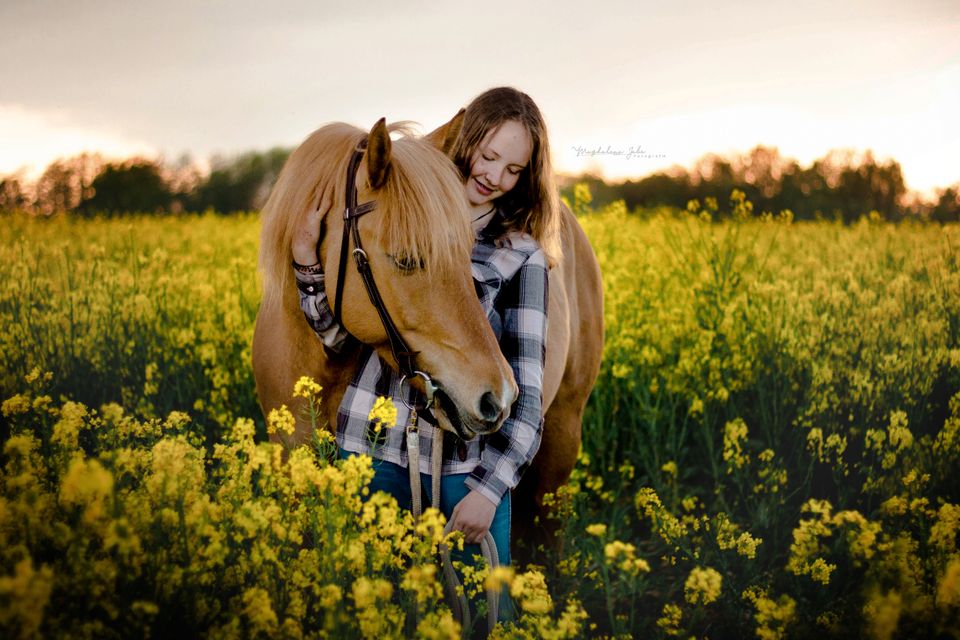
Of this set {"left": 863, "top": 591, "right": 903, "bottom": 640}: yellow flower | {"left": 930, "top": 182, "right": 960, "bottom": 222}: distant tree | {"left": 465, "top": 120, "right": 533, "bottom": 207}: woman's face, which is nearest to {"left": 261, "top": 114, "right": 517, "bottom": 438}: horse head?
{"left": 465, "top": 120, "right": 533, "bottom": 207}: woman's face

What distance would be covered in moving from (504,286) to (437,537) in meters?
1.09

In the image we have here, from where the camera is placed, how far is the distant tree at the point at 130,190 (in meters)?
9.88

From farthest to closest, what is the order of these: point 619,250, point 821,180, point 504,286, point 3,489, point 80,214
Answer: point 821,180 → point 80,214 → point 619,250 → point 504,286 → point 3,489

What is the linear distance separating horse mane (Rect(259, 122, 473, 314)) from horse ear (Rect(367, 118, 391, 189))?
0.03 metres

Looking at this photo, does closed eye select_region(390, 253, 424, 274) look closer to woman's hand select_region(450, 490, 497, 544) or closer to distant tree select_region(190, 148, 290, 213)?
woman's hand select_region(450, 490, 497, 544)

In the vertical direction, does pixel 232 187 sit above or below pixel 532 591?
above

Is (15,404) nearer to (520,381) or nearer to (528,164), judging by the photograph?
(520,381)

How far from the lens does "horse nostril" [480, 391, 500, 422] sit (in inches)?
71.4

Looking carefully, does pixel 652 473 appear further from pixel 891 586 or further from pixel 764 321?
pixel 891 586

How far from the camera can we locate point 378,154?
1.88 meters

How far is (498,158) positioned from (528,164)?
0.14m

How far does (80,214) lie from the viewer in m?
8.97

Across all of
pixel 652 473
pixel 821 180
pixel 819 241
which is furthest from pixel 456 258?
pixel 821 180

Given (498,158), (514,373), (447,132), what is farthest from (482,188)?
(514,373)
